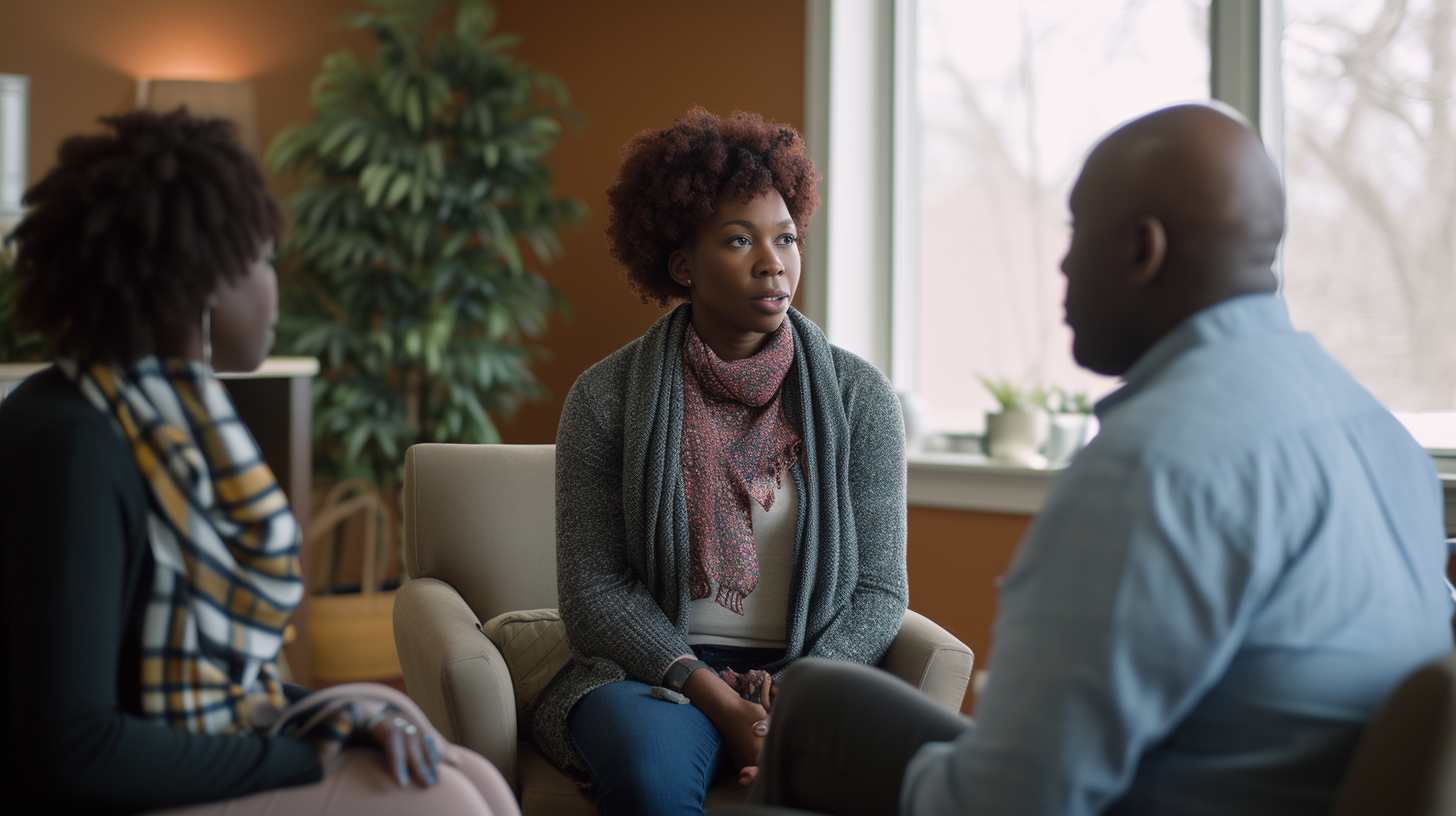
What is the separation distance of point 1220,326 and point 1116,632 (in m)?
0.26

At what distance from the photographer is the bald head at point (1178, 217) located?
0.82 m

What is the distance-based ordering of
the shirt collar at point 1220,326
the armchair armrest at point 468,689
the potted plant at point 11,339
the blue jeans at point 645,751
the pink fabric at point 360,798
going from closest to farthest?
the shirt collar at point 1220,326 → the pink fabric at point 360,798 → the blue jeans at point 645,751 → the armchair armrest at point 468,689 → the potted plant at point 11,339

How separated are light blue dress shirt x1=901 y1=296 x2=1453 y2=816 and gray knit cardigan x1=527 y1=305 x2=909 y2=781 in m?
0.83

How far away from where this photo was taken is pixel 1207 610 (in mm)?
706

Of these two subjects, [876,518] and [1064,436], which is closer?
[876,518]

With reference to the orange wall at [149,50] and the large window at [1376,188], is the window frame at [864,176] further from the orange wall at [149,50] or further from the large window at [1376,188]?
the orange wall at [149,50]

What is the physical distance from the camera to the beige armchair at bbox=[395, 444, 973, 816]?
1523 millimetres

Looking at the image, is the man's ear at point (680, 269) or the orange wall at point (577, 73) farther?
Result: the orange wall at point (577, 73)

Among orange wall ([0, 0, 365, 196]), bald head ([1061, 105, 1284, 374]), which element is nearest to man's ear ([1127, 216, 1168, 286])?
bald head ([1061, 105, 1284, 374])

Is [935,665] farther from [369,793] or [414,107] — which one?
[414,107]

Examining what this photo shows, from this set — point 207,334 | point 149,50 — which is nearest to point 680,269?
point 207,334

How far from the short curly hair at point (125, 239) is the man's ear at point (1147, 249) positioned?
75 cm

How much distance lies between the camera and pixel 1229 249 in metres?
0.83

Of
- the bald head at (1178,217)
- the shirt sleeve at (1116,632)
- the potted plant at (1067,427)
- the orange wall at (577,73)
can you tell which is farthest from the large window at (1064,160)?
the shirt sleeve at (1116,632)
